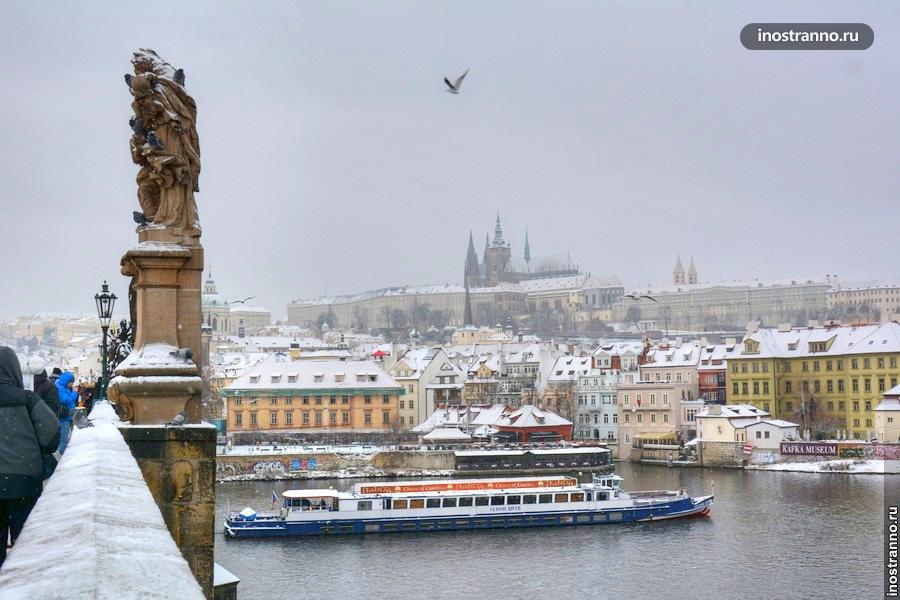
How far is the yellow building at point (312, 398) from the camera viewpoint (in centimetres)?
7006

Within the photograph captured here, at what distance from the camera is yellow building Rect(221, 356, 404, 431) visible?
7006 centimetres

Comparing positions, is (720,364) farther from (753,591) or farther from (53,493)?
(53,493)

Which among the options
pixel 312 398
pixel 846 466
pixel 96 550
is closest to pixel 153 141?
pixel 96 550

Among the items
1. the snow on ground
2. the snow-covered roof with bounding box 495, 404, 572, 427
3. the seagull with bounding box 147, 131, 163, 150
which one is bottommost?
the snow on ground

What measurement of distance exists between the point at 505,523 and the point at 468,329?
11657 centimetres

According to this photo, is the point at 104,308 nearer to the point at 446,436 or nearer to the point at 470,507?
the point at 470,507

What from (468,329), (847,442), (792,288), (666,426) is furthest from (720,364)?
(792,288)

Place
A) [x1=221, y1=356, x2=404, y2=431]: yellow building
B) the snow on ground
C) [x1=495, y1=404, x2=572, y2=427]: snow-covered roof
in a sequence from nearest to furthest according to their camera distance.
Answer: the snow on ground → [x1=495, y1=404, x2=572, y2=427]: snow-covered roof → [x1=221, y1=356, x2=404, y2=431]: yellow building

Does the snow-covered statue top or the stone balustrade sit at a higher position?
the snow-covered statue top

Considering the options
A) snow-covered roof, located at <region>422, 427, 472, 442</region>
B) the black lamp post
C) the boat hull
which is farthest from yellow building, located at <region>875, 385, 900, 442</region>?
the black lamp post

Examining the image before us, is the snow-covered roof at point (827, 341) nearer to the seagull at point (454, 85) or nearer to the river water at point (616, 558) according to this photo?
the river water at point (616, 558)

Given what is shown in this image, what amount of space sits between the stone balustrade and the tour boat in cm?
3786

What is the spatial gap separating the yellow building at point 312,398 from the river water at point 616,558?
2253 centimetres

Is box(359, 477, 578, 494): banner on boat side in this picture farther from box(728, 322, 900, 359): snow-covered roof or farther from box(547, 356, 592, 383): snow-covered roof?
box(547, 356, 592, 383): snow-covered roof
